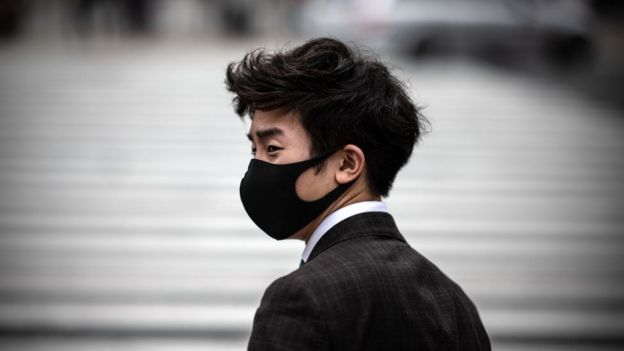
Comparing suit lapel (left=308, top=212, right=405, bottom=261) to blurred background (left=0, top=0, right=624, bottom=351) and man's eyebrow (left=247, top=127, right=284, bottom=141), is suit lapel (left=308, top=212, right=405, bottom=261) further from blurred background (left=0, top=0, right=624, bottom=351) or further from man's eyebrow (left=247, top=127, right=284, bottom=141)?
blurred background (left=0, top=0, right=624, bottom=351)

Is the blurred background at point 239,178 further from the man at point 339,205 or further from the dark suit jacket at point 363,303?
the dark suit jacket at point 363,303

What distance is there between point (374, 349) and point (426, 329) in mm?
106

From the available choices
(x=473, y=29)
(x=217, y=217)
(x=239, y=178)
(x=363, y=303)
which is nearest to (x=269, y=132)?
(x=363, y=303)

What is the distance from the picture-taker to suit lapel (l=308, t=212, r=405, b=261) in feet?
5.35

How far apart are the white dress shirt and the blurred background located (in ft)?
1.62

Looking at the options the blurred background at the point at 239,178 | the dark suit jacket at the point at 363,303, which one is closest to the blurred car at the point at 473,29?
the blurred background at the point at 239,178

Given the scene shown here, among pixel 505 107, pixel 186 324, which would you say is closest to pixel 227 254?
pixel 186 324

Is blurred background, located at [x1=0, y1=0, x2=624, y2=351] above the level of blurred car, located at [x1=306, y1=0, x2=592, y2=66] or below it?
below

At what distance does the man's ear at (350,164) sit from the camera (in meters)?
1.65

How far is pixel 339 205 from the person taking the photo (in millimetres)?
1693

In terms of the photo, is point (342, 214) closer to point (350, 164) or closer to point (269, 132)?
point (350, 164)

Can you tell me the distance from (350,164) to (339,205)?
0.27 feet

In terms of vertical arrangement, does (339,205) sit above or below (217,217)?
above

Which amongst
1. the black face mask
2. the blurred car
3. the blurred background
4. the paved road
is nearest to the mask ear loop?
the black face mask
